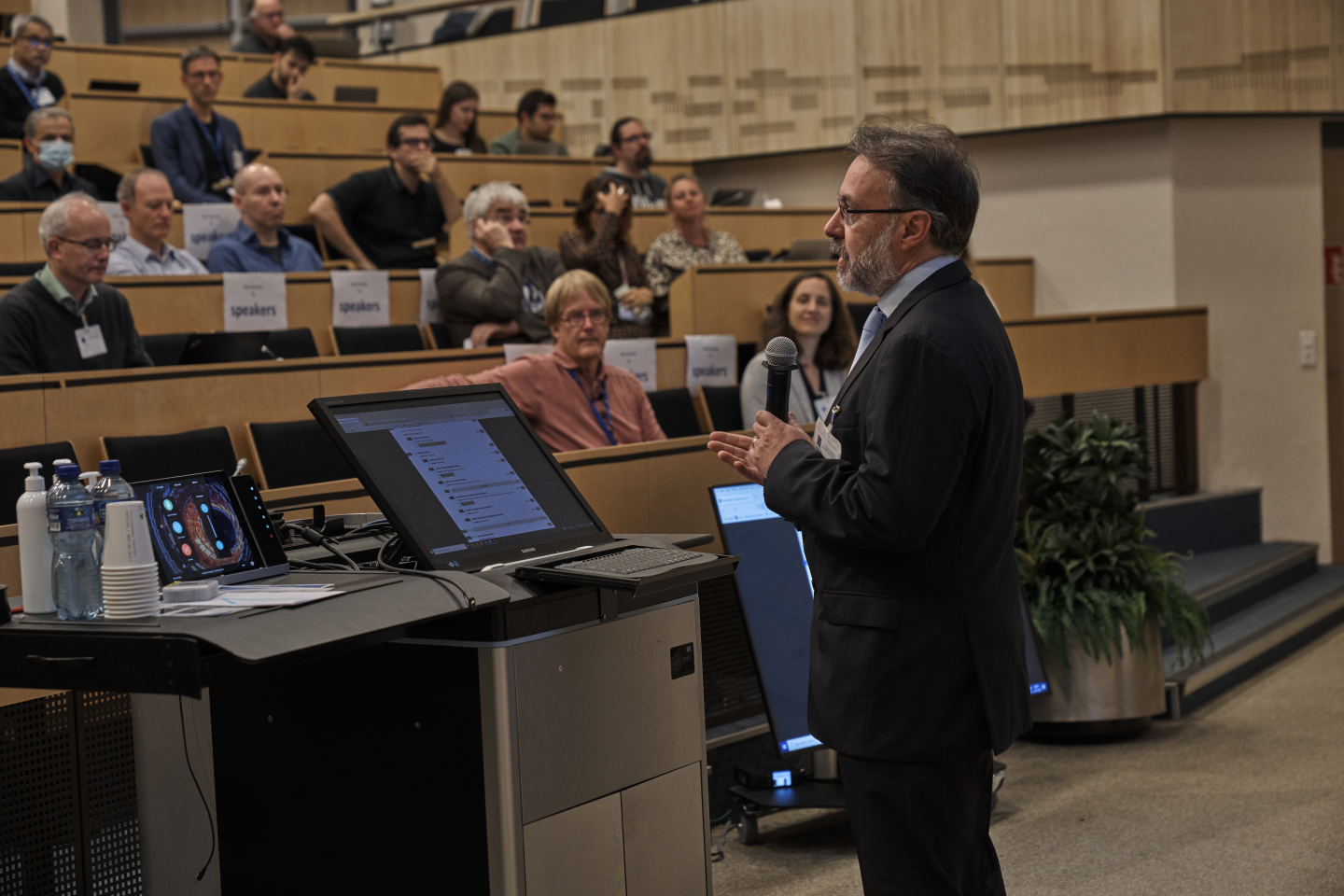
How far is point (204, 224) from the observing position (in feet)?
17.8

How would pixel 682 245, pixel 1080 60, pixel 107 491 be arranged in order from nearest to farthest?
pixel 107 491, pixel 682 245, pixel 1080 60

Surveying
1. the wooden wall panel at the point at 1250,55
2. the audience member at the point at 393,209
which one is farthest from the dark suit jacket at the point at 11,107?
the wooden wall panel at the point at 1250,55

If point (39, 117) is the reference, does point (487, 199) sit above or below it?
below

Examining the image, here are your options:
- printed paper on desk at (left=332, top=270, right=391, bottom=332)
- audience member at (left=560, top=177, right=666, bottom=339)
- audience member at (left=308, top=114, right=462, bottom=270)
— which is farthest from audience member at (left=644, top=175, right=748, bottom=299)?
printed paper on desk at (left=332, top=270, right=391, bottom=332)

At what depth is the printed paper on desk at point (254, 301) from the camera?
462 cm

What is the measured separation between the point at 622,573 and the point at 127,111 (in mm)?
5600

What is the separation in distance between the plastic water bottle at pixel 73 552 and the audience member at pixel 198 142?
4.62m

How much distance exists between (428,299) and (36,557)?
3.59m

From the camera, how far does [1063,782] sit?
134 inches

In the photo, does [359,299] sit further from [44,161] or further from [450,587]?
[450,587]

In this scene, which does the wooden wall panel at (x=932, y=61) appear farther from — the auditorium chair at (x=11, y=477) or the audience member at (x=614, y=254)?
→ the auditorium chair at (x=11, y=477)

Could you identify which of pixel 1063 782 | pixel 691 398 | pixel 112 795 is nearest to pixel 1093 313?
pixel 691 398

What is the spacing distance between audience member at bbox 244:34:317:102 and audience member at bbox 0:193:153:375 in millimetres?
3830

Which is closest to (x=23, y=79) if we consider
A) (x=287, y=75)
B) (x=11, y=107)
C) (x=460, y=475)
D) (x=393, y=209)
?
(x=11, y=107)
